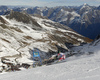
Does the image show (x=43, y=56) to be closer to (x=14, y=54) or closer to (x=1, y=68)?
(x=14, y=54)

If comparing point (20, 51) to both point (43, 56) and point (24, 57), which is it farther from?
point (43, 56)

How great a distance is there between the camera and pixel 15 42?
7869 centimetres

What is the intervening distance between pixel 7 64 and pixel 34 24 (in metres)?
106

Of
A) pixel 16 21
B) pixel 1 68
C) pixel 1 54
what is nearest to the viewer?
pixel 1 68

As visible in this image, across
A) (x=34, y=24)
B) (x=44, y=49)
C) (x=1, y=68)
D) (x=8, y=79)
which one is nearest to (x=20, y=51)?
(x=44, y=49)

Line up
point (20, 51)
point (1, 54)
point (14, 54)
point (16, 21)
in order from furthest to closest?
1. point (16, 21)
2. point (20, 51)
3. point (14, 54)
4. point (1, 54)

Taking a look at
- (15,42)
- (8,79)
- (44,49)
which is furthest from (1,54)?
(8,79)

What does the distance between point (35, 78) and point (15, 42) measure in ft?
Result: 226

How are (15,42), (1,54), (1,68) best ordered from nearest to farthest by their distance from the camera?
(1,68) < (1,54) < (15,42)

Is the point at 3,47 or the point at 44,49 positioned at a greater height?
the point at 3,47

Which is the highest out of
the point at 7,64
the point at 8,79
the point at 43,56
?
the point at 8,79

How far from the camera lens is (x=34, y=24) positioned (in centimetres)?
15225

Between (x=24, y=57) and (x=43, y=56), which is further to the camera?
(x=43, y=56)

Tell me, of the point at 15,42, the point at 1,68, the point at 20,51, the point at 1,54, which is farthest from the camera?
the point at 15,42
